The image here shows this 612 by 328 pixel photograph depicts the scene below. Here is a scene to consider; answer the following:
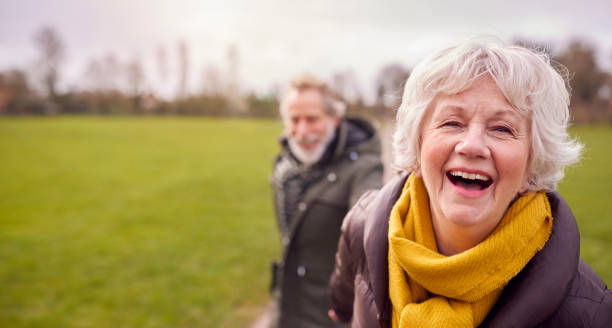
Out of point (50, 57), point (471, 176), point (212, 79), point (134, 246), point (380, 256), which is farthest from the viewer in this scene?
point (212, 79)

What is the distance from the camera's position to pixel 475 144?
4.12 feet

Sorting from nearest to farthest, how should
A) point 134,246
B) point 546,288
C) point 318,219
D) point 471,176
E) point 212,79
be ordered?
point 546,288
point 471,176
point 318,219
point 134,246
point 212,79

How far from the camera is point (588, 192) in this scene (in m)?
10.3

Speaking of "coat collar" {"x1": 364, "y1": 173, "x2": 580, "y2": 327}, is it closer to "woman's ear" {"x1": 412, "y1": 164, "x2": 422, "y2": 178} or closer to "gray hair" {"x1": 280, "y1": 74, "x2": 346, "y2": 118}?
"woman's ear" {"x1": 412, "y1": 164, "x2": 422, "y2": 178}

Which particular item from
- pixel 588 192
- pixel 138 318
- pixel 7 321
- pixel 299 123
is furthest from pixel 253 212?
pixel 588 192

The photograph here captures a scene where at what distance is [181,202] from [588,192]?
36.8ft

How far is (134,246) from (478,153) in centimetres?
637

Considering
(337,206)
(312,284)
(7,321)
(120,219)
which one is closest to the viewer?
(337,206)

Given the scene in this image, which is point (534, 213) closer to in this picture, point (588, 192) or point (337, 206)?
point (337, 206)

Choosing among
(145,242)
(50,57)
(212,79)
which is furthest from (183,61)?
(145,242)

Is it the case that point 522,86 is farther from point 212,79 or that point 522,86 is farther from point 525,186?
point 212,79

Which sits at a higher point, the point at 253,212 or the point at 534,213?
the point at 534,213

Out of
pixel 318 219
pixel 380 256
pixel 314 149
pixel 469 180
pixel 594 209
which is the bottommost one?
pixel 594 209

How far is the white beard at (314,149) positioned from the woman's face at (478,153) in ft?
4.88
